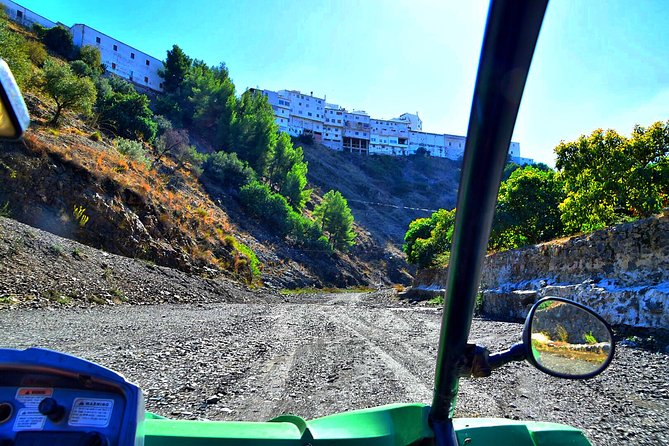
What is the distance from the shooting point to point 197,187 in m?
36.0

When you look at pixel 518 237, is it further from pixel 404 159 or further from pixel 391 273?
pixel 404 159

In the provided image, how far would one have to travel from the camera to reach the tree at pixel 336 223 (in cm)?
5534

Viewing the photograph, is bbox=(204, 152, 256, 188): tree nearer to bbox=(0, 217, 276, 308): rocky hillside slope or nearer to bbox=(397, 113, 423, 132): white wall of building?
bbox=(0, 217, 276, 308): rocky hillside slope

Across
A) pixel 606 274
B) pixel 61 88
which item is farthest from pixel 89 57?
pixel 606 274

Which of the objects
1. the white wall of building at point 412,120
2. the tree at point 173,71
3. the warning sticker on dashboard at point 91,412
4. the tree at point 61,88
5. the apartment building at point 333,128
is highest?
the white wall of building at point 412,120

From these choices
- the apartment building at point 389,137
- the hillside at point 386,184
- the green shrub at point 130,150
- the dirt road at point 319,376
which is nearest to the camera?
the dirt road at point 319,376

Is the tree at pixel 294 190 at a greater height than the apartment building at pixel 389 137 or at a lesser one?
lesser

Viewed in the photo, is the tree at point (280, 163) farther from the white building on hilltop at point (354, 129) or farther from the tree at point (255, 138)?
the white building on hilltop at point (354, 129)

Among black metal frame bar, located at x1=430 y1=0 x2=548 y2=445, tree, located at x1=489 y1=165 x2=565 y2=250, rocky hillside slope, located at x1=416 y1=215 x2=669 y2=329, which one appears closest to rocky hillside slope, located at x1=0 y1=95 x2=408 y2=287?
black metal frame bar, located at x1=430 y1=0 x2=548 y2=445

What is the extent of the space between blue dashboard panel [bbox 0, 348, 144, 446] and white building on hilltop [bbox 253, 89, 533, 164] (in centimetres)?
9685

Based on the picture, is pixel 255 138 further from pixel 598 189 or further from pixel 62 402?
pixel 62 402

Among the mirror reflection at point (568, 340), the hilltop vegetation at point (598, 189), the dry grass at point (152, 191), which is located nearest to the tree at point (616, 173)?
the hilltop vegetation at point (598, 189)

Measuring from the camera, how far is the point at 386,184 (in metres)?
99.0

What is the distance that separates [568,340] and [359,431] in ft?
2.99
